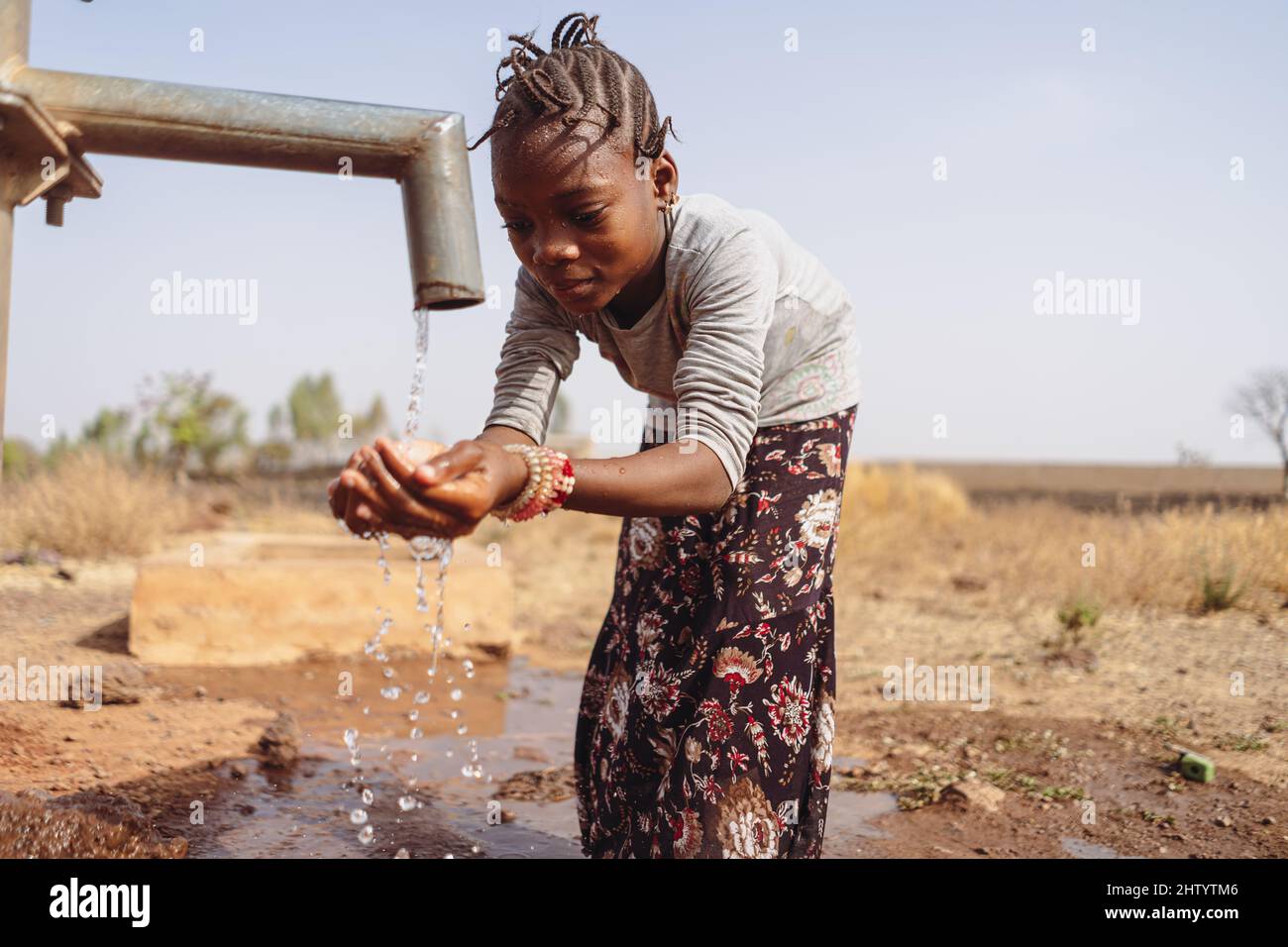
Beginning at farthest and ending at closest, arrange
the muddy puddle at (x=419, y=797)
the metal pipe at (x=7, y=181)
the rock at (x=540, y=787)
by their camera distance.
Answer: the rock at (x=540, y=787) < the muddy puddle at (x=419, y=797) < the metal pipe at (x=7, y=181)

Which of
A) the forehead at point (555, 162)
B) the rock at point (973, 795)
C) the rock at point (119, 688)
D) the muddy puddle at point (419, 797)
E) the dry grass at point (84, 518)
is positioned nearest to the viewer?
the forehead at point (555, 162)

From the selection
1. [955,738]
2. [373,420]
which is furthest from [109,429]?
[955,738]

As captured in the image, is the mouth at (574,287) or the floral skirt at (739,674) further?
the floral skirt at (739,674)

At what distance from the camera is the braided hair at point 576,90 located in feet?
5.37

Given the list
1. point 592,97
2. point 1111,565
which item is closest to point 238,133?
point 592,97

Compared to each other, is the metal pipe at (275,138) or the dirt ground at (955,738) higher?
the metal pipe at (275,138)

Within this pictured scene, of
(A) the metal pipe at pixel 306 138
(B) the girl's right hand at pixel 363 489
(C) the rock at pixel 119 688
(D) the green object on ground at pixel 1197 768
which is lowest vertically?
(D) the green object on ground at pixel 1197 768

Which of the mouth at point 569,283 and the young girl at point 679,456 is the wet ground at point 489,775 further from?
the mouth at point 569,283

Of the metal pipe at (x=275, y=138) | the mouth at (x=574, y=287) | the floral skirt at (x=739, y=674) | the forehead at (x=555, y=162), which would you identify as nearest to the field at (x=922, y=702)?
the floral skirt at (x=739, y=674)

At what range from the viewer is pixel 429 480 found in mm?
1280

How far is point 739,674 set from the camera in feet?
6.35

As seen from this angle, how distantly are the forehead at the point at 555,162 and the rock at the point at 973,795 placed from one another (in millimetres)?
2288

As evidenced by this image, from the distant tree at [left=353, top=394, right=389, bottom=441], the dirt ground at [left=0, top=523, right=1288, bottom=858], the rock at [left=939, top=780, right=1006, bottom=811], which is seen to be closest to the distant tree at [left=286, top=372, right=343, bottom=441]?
the distant tree at [left=353, top=394, right=389, bottom=441]
